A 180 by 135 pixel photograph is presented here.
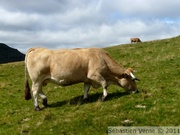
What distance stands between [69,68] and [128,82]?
11.0 ft

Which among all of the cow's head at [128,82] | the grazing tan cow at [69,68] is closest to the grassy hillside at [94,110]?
the cow's head at [128,82]

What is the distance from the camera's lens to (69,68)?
15602 millimetres

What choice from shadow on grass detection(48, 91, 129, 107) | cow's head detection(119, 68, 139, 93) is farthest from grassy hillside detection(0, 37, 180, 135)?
cow's head detection(119, 68, 139, 93)

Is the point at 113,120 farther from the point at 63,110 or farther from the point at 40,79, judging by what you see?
the point at 40,79

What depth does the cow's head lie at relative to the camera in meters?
16.4

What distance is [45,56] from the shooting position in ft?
51.2

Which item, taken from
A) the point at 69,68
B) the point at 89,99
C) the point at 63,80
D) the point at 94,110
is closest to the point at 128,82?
the point at 89,99

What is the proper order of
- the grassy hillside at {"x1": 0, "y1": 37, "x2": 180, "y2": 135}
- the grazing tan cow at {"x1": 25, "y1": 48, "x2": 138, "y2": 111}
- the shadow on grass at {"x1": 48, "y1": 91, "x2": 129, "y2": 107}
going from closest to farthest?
the grassy hillside at {"x1": 0, "y1": 37, "x2": 180, "y2": 135} < the grazing tan cow at {"x1": 25, "y1": 48, "x2": 138, "y2": 111} < the shadow on grass at {"x1": 48, "y1": 91, "x2": 129, "y2": 107}

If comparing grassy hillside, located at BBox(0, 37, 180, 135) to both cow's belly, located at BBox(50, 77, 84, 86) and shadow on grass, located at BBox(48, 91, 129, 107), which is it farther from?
cow's belly, located at BBox(50, 77, 84, 86)

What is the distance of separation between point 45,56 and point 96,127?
18.4 ft

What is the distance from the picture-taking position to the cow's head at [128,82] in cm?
1644

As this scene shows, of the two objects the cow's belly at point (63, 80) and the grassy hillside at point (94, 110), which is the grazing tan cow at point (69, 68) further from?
the grassy hillside at point (94, 110)

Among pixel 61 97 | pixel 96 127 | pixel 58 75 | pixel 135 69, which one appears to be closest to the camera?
pixel 96 127

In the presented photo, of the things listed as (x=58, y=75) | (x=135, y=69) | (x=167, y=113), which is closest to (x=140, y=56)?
(x=135, y=69)
